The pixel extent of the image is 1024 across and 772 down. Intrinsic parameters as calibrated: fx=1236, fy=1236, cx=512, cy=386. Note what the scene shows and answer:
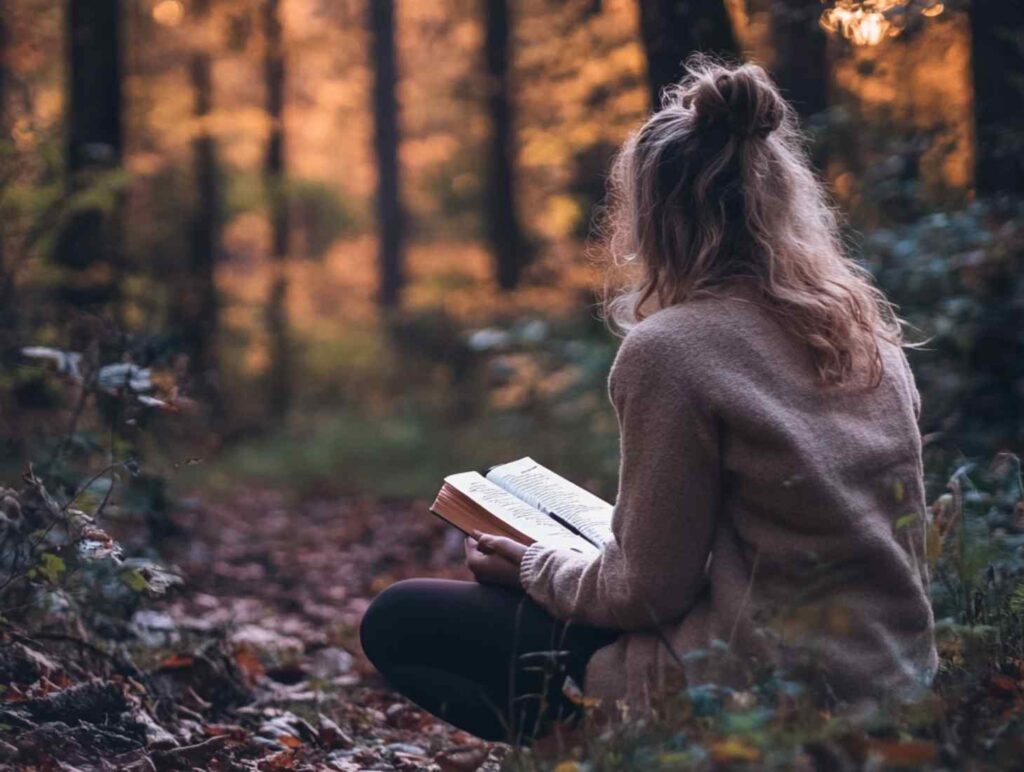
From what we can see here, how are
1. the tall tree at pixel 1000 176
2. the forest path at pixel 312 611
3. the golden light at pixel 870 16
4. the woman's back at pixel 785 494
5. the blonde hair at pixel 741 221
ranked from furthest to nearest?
the tall tree at pixel 1000 176 → the golden light at pixel 870 16 → the forest path at pixel 312 611 → the blonde hair at pixel 741 221 → the woman's back at pixel 785 494

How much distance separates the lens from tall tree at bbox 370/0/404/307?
21656 mm

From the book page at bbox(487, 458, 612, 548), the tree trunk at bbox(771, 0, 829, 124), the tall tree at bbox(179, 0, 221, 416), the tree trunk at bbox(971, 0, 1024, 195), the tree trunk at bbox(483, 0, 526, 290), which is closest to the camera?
the book page at bbox(487, 458, 612, 548)

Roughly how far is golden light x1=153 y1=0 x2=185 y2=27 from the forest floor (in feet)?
29.0

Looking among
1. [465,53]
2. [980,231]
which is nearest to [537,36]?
[465,53]

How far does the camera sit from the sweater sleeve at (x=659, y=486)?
2.47 metres

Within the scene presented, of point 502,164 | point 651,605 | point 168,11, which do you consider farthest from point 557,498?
point 502,164

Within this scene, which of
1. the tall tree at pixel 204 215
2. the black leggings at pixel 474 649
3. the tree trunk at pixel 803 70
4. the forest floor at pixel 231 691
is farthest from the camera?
the tall tree at pixel 204 215

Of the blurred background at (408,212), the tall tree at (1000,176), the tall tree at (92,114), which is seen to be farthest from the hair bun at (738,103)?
the tall tree at (92,114)

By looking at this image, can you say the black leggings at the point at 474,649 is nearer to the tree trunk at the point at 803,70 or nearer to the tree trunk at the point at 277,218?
the tree trunk at the point at 803,70

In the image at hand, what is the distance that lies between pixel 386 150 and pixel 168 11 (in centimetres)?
835

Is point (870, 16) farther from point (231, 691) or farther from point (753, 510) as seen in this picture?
point (231, 691)

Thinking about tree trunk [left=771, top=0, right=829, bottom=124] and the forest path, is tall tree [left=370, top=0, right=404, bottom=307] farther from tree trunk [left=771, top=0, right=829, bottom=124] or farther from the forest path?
tree trunk [left=771, top=0, right=829, bottom=124]

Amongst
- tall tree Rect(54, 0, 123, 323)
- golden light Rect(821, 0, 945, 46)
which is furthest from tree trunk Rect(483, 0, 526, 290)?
golden light Rect(821, 0, 945, 46)

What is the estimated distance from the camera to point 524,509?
122 inches
